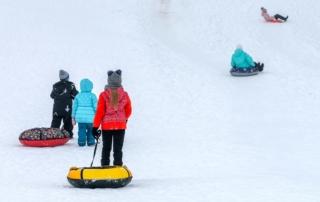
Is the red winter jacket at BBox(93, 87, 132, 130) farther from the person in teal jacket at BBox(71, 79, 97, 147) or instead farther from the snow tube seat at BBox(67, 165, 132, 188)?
the person in teal jacket at BBox(71, 79, 97, 147)

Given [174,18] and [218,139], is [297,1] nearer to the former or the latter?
[174,18]

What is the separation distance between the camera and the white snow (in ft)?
25.8

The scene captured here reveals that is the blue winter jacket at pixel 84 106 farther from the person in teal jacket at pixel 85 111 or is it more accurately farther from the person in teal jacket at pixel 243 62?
the person in teal jacket at pixel 243 62

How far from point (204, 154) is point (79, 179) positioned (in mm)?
3203

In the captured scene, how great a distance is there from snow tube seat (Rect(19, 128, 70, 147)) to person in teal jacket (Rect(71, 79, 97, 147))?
0.39 meters

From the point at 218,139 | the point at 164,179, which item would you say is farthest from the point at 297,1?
the point at 164,179

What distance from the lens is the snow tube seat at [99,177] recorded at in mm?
7312

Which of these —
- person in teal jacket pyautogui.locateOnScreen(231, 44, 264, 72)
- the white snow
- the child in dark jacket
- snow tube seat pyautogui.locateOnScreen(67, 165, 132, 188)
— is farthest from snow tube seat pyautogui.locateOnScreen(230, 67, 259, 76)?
A: snow tube seat pyautogui.locateOnScreen(67, 165, 132, 188)

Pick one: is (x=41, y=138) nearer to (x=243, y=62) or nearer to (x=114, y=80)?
(x=114, y=80)

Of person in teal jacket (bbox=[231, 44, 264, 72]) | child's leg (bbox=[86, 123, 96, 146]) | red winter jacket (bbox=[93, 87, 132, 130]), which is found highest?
person in teal jacket (bbox=[231, 44, 264, 72])

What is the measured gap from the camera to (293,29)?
24.3 metres

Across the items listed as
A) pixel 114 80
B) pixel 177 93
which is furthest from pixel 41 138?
pixel 177 93

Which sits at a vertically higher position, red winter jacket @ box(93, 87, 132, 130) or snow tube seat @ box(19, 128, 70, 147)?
red winter jacket @ box(93, 87, 132, 130)

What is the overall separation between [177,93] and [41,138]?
5.40m
